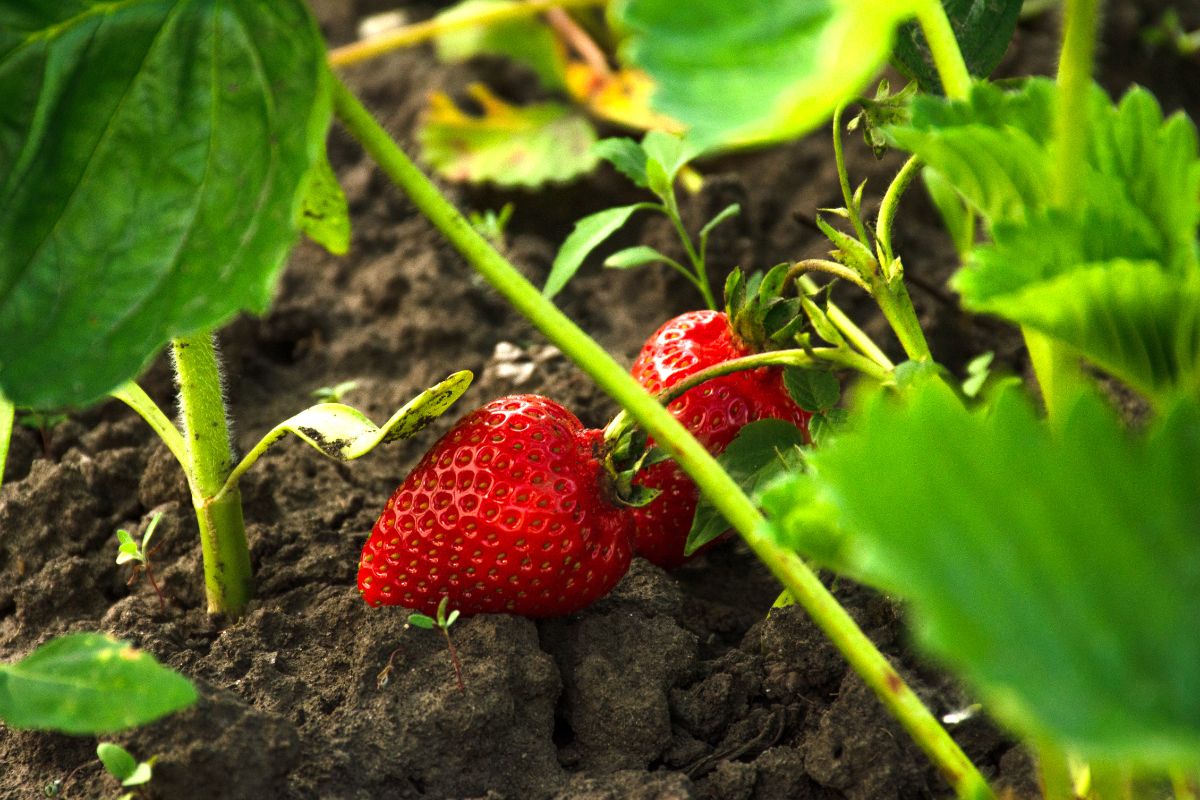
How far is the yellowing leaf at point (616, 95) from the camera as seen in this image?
2.43 meters

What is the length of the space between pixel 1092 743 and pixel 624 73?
2176mm

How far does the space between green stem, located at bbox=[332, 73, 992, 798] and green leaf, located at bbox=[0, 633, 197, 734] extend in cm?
38

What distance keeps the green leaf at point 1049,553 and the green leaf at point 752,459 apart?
20.2 inches

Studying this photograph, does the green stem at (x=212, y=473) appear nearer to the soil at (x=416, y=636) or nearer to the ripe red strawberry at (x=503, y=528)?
the soil at (x=416, y=636)

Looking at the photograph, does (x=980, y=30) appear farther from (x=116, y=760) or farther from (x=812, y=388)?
(x=116, y=760)

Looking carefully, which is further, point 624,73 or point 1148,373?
point 624,73

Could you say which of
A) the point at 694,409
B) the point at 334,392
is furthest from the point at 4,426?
the point at 694,409

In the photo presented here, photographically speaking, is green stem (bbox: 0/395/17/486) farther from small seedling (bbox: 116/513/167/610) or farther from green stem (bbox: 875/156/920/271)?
green stem (bbox: 875/156/920/271)

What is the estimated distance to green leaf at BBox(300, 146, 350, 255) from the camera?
48.8 inches

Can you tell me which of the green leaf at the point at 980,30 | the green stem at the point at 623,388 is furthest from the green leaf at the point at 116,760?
the green leaf at the point at 980,30

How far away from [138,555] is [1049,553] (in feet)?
3.18

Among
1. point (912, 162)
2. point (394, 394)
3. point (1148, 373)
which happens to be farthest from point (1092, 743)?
point (394, 394)

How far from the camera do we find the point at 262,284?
0.97m

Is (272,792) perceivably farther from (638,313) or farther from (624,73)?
(624,73)
